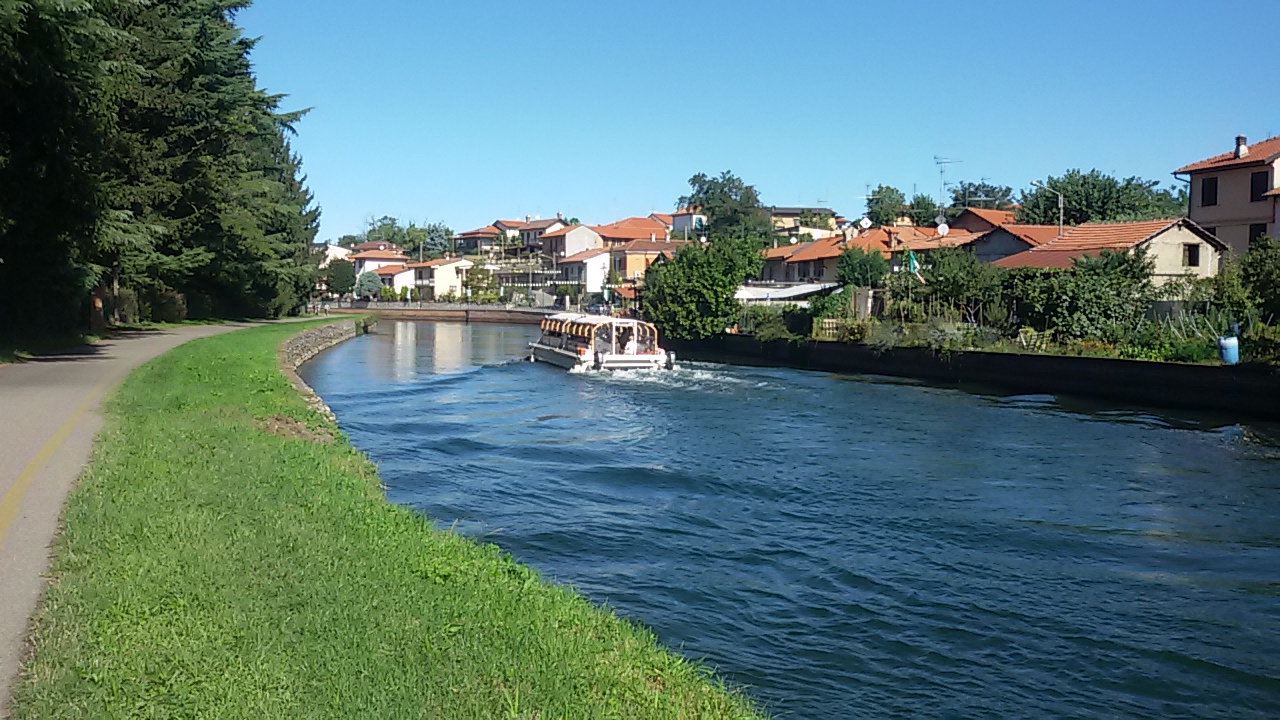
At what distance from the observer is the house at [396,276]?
14250 centimetres

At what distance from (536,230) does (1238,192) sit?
358 ft

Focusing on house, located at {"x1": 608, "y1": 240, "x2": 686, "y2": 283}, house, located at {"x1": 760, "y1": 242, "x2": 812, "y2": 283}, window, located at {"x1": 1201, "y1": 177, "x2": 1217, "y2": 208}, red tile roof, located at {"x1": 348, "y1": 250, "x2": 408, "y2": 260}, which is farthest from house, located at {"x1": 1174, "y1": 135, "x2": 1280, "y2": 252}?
red tile roof, located at {"x1": 348, "y1": 250, "x2": 408, "y2": 260}

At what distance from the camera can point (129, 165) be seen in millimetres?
33688

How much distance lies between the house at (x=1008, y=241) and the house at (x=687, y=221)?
7609cm

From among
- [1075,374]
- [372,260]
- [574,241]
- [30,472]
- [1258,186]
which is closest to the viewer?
[30,472]

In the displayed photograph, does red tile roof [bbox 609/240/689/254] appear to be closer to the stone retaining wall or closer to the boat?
the stone retaining wall

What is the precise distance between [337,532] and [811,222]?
12232 cm

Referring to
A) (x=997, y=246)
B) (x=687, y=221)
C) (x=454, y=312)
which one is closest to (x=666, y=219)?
(x=687, y=221)

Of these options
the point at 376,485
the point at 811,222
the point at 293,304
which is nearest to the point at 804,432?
the point at 376,485

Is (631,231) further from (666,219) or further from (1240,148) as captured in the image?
(1240,148)

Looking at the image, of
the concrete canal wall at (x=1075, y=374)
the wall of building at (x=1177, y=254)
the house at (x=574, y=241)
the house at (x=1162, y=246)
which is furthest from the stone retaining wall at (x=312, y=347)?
the house at (x=574, y=241)

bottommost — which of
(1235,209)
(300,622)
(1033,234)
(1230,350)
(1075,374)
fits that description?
(300,622)

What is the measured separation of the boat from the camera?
4262cm

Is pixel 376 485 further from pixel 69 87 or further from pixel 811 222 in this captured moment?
pixel 811 222
